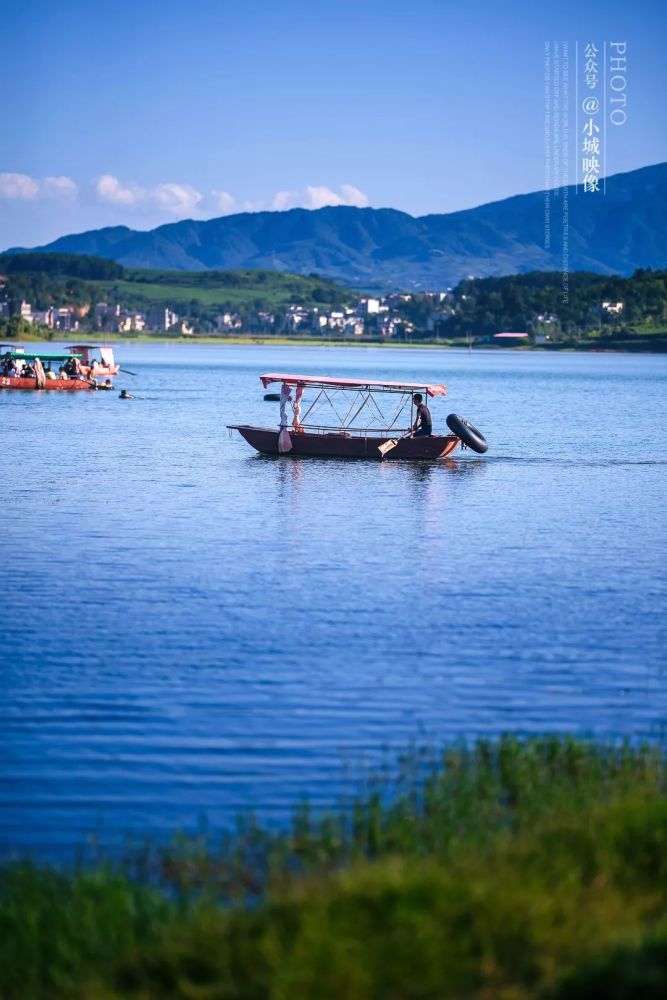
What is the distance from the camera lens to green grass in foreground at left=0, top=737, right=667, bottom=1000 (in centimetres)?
874

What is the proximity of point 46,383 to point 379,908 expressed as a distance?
345ft

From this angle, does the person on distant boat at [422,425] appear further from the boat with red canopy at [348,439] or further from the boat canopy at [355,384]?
the boat canopy at [355,384]

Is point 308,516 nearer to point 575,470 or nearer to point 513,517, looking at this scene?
point 513,517

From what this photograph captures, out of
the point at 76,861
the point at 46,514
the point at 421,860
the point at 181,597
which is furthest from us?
the point at 46,514

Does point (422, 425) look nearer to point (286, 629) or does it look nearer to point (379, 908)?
point (286, 629)

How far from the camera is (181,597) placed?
83.5 ft

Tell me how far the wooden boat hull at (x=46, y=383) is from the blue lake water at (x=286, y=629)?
60396mm

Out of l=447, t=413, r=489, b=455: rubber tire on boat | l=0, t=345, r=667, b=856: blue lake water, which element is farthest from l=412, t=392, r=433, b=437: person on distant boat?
l=0, t=345, r=667, b=856: blue lake water

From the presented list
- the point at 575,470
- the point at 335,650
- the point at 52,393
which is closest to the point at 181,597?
the point at 335,650

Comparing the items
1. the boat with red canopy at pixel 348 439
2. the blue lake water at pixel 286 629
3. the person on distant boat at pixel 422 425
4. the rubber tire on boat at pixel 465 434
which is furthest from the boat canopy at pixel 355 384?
the blue lake water at pixel 286 629

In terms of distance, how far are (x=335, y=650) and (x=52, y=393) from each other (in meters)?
97.1

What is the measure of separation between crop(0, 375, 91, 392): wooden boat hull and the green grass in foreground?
99828mm

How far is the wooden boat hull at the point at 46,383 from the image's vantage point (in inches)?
4341

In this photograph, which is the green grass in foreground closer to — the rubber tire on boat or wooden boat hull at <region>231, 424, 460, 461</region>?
wooden boat hull at <region>231, 424, 460, 461</region>
